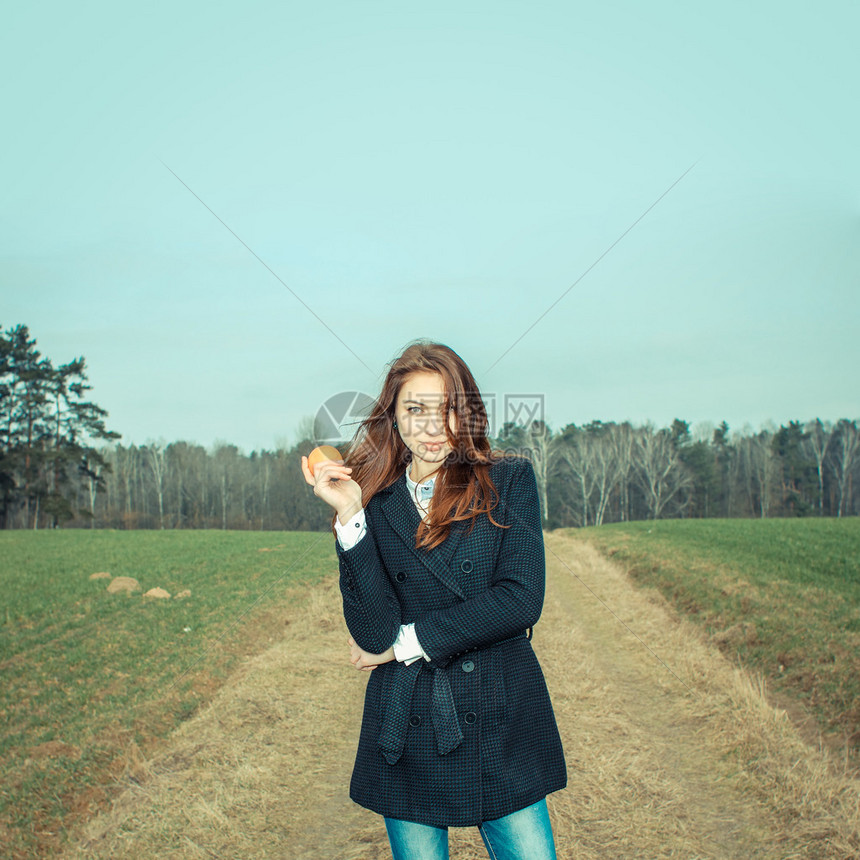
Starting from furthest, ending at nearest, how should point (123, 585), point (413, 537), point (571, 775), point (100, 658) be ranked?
point (123, 585), point (100, 658), point (571, 775), point (413, 537)

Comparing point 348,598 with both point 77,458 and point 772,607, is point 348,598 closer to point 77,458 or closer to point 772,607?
point 772,607

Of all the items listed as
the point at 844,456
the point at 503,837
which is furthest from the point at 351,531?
the point at 844,456

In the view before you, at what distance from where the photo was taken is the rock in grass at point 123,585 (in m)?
16.6

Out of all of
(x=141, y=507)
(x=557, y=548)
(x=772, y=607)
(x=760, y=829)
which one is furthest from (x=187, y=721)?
(x=141, y=507)

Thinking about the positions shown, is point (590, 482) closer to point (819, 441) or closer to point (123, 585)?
point (819, 441)

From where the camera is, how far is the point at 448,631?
7.14 feet

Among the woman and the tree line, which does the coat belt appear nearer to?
the woman

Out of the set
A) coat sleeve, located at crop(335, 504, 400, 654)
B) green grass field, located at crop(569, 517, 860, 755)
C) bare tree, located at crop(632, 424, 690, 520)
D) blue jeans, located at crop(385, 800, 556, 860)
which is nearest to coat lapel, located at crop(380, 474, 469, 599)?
coat sleeve, located at crop(335, 504, 400, 654)

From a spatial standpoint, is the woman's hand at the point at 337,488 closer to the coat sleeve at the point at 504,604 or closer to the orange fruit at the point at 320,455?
the orange fruit at the point at 320,455

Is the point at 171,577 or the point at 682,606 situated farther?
the point at 171,577

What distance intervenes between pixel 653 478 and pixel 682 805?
69.5 metres

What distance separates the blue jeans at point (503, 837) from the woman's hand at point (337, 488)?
105cm

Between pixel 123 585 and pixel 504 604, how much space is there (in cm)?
1715

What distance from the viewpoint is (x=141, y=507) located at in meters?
77.6
